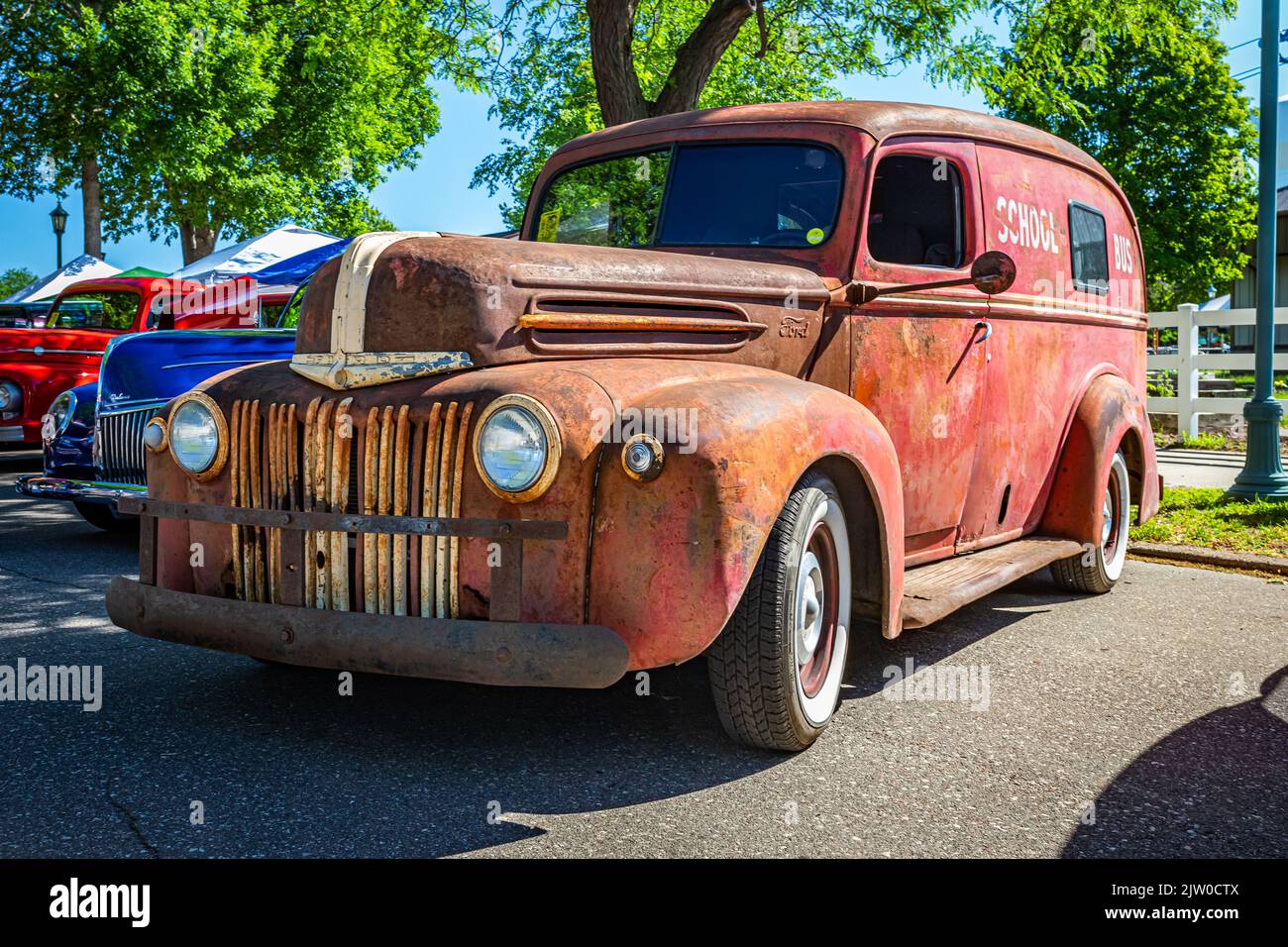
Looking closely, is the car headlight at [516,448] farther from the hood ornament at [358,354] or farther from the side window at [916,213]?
the side window at [916,213]

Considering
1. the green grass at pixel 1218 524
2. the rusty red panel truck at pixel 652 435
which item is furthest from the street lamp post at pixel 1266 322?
the rusty red panel truck at pixel 652 435

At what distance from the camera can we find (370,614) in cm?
318

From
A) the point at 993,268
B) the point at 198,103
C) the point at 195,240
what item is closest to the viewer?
the point at 993,268

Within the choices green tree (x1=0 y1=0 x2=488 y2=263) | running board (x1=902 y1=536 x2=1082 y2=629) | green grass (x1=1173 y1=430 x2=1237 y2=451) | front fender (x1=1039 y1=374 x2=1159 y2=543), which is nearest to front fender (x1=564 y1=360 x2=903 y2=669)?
running board (x1=902 y1=536 x2=1082 y2=629)

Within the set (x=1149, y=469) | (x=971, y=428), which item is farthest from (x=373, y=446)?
(x=1149, y=469)

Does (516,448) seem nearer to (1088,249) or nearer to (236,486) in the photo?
(236,486)

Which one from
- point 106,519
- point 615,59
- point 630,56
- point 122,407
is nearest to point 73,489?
point 122,407

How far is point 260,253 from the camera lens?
1539 centimetres

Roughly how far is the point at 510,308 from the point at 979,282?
64.2 inches

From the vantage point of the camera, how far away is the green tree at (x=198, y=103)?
65.7 feet

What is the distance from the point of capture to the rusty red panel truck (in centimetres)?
312
